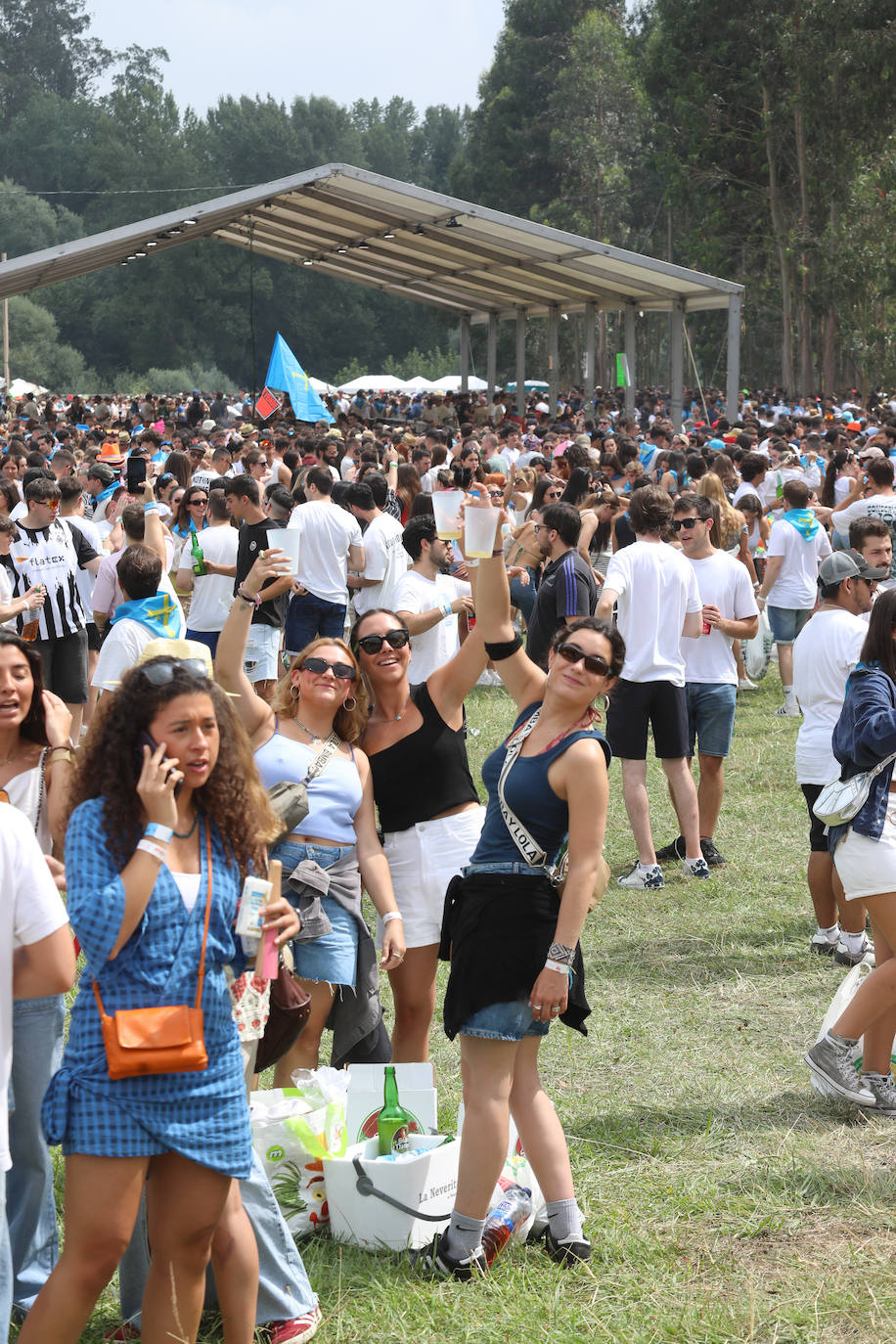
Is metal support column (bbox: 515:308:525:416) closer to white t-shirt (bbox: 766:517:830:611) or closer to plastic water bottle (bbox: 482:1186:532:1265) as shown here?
white t-shirt (bbox: 766:517:830:611)

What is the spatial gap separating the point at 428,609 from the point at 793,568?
14.0 feet

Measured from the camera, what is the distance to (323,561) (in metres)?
9.46

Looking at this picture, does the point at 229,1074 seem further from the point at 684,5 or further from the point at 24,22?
the point at 24,22

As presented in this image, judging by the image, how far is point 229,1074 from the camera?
282 cm

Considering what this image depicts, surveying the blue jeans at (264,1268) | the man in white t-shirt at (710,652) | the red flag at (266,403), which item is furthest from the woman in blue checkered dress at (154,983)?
the red flag at (266,403)

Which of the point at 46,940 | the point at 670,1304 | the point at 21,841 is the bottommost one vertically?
the point at 670,1304

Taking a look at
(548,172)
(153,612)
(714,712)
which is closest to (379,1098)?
(153,612)

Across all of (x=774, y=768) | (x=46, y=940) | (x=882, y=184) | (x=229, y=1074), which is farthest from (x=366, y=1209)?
(x=882, y=184)

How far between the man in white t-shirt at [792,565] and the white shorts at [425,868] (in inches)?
252

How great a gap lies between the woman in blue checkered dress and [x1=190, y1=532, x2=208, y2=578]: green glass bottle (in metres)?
5.96

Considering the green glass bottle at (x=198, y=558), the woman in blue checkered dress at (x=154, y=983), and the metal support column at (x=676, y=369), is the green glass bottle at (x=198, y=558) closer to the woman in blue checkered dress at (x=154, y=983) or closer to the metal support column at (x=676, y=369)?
the woman in blue checkered dress at (x=154, y=983)

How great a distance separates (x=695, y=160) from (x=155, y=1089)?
45.8 meters

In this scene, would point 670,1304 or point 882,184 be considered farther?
point 882,184

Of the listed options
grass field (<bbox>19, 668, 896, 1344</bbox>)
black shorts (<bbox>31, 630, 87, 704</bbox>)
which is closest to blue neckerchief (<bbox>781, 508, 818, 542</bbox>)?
grass field (<bbox>19, 668, 896, 1344</bbox>)
